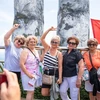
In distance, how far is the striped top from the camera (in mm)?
3098

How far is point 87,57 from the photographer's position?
3.20m

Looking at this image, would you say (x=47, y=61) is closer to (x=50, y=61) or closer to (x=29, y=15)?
(x=50, y=61)

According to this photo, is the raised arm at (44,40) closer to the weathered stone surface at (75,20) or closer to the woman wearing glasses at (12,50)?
the woman wearing glasses at (12,50)

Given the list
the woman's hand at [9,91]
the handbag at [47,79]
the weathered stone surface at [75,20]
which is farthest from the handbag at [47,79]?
the weathered stone surface at [75,20]

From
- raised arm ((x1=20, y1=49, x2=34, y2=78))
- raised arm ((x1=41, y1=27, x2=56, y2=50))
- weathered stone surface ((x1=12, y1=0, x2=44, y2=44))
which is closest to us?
raised arm ((x1=20, y1=49, x2=34, y2=78))

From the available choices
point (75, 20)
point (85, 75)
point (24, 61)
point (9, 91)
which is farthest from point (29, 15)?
point (9, 91)

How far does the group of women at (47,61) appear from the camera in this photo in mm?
3025

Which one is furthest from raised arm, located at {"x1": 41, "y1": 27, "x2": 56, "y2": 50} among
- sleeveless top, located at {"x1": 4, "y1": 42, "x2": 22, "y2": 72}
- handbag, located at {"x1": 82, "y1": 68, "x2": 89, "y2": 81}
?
handbag, located at {"x1": 82, "y1": 68, "x2": 89, "y2": 81}

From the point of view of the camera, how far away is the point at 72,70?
10.2 feet

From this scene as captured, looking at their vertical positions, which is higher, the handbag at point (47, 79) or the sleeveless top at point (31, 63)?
the sleeveless top at point (31, 63)

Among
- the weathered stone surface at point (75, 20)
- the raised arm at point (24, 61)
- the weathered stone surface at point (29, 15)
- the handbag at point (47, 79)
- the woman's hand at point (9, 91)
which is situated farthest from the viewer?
the weathered stone surface at point (75, 20)

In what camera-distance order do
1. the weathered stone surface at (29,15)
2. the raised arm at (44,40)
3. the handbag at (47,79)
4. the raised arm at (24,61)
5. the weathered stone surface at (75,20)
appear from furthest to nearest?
the weathered stone surface at (75,20) → the weathered stone surface at (29,15) → the raised arm at (44,40) → the handbag at (47,79) → the raised arm at (24,61)

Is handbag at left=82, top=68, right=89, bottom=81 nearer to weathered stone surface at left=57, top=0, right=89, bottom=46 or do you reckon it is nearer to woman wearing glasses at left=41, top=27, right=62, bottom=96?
woman wearing glasses at left=41, top=27, right=62, bottom=96

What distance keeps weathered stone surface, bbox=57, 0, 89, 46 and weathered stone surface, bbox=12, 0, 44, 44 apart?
3.24ft
